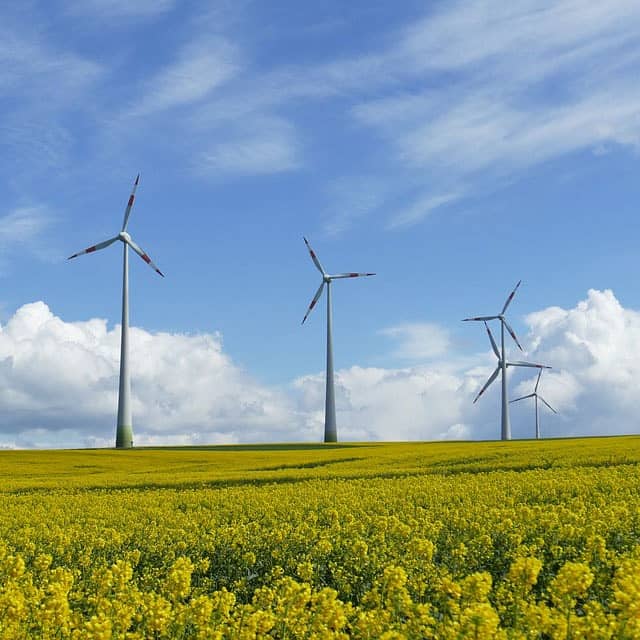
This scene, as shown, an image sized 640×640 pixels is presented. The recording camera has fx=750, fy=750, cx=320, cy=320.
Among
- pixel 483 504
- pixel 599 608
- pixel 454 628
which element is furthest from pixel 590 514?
pixel 454 628

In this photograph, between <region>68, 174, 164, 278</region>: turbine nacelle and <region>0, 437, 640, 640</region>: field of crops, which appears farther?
<region>68, 174, 164, 278</region>: turbine nacelle

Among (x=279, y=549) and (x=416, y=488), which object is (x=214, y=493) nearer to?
(x=416, y=488)

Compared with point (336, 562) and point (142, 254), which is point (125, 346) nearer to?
point (142, 254)

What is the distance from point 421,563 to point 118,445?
260ft

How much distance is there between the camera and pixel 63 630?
8844 millimetres

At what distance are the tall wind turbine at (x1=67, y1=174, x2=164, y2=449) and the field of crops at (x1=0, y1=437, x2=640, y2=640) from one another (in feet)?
185

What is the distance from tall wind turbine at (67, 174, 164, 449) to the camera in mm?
82375

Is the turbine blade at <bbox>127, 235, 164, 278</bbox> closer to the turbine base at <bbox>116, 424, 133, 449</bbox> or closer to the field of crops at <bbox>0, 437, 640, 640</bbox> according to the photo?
the turbine base at <bbox>116, 424, 133, 449</bbox>

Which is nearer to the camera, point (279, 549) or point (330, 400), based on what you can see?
point (279, 549)

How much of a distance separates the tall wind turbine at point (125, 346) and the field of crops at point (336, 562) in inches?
2225

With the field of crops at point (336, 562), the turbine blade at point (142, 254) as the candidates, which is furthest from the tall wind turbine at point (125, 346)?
the field of crops at point (336, 562)

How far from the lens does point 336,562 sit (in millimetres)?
12992

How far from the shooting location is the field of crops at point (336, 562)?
25.6ft

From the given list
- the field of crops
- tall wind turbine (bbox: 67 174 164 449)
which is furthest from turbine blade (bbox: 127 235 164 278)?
the field of crops
